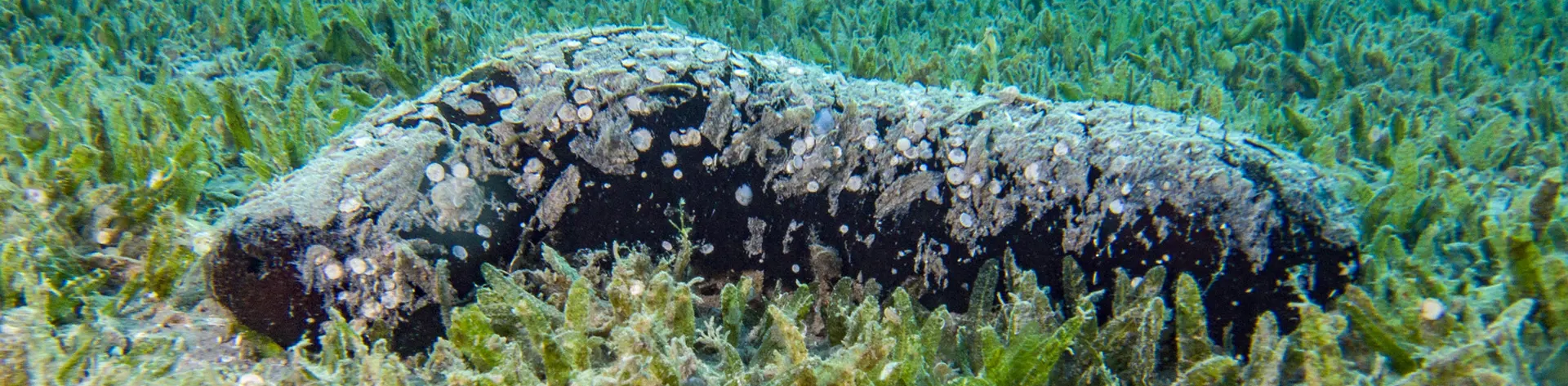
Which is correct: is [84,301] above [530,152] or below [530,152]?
below

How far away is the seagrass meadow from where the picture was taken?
6.49 feet

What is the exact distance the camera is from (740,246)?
7.84 ft

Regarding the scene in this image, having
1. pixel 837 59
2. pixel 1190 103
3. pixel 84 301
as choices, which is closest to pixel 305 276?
pixel 84 301

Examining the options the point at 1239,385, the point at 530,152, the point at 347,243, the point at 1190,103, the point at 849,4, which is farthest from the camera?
the point at 849,4

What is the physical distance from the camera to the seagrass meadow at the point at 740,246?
6.49ft

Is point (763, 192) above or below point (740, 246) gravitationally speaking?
above

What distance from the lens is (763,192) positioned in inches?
91.4

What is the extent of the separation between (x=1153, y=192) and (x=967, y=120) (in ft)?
1.79

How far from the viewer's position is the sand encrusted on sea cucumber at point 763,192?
2062mm

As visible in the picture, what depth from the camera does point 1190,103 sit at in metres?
3.80

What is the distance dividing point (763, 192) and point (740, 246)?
195mm

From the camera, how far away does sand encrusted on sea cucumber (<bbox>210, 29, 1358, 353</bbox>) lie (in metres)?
2.06

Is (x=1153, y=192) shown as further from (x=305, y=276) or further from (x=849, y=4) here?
(x=849, y=4)

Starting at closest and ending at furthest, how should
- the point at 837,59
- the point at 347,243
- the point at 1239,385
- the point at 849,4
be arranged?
1. the point at 1239,385
2. the point at 347,243
3. the point at 837,59
4. the point at 849,4
